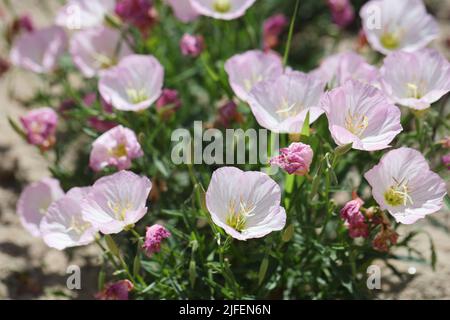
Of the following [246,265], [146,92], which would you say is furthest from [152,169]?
[246,265]

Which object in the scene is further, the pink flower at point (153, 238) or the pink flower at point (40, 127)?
the pink flower at point (40, 127)

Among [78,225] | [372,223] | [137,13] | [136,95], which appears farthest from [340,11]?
[78,225]

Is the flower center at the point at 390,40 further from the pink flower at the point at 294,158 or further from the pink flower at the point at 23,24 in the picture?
the pink flower at the point at 23,24

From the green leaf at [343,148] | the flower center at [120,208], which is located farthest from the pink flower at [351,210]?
the flower center at [120,208]

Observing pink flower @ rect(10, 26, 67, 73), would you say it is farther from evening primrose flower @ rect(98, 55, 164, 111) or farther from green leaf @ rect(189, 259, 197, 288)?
green leaf @ rect(189, 259, 197, 288)

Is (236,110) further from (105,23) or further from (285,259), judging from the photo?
(105,23)

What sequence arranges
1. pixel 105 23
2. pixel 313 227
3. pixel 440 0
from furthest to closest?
1. pixel 440 0
2. pixel 105 23
3. pixel 313 227

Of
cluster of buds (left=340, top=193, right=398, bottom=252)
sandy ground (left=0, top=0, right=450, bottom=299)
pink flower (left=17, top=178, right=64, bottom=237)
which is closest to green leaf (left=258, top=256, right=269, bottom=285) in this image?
cluster of buds (left=340, top=193, right=398, bottom=252)
